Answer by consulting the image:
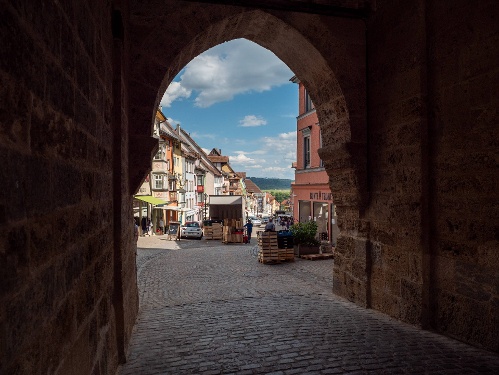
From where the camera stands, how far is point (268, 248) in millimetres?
11242

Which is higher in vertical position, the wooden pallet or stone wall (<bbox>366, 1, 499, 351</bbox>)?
stone wall (<bbox>366, 1, 499, 351</bbox>)

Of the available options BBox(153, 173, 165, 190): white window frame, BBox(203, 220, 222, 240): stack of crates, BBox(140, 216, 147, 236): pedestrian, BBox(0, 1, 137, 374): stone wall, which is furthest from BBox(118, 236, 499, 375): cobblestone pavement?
BBox(153, 173, 165, 190): white window frame

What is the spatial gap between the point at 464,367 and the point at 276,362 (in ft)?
5.84

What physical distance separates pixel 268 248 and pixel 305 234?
5.89ft

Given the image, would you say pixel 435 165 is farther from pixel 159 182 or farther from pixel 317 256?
pixel 159 182

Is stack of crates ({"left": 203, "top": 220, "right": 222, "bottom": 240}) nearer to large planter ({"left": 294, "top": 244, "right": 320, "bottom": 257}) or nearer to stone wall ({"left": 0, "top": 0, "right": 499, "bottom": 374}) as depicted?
large planter ({"left": 294, "top": 244, "right": 320, "bottom": 257})

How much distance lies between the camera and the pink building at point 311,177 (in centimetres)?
1861

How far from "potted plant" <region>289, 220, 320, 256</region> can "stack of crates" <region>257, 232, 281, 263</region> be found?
4.35ft

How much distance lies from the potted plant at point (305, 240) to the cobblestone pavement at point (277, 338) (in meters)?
4.74

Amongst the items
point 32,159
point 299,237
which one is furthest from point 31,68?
point 299,237

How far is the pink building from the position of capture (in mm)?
18609

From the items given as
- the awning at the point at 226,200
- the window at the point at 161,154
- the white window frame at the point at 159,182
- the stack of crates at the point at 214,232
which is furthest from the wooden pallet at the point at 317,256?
the white window frame at the point at 159,182

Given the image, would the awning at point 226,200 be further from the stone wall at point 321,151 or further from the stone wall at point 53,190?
the stone wall at point 53,190

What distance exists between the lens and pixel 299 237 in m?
12.5
